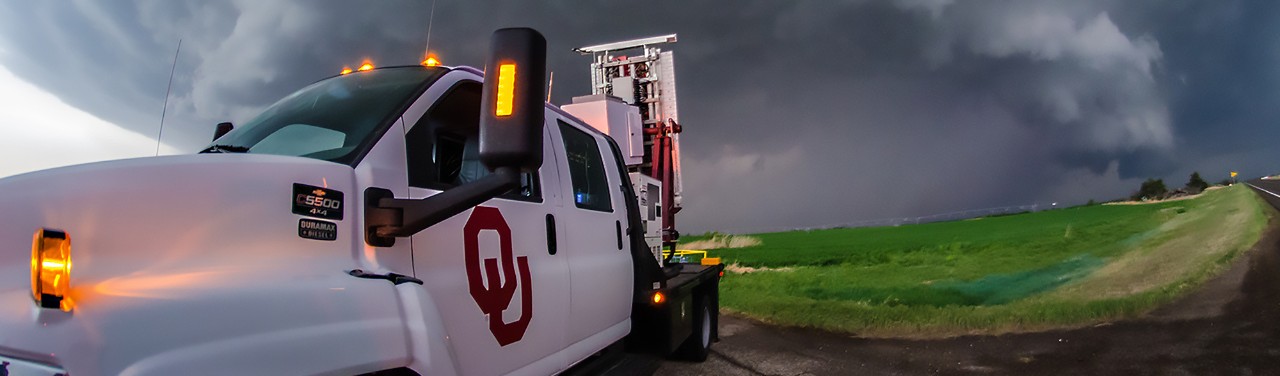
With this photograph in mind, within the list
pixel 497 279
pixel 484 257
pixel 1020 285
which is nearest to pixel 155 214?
pixel 484 257

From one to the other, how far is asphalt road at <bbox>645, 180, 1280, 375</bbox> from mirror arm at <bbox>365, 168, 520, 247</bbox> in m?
4.68

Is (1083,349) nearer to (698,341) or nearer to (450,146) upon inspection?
(698,341)

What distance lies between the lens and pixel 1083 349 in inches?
279

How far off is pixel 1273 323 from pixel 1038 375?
297cm

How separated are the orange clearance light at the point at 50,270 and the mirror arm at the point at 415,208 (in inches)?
30.6

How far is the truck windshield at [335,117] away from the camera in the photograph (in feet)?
7.91

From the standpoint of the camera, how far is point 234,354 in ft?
5.36

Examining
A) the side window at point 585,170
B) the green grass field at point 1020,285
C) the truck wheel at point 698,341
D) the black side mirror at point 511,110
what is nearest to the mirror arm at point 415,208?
the black side mirror at point 511,110

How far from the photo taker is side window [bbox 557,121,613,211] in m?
3.81

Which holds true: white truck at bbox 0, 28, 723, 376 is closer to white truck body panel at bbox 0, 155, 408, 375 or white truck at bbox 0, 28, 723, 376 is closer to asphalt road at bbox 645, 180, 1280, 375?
white truck body panel at bbox 0, 155, 408, 375

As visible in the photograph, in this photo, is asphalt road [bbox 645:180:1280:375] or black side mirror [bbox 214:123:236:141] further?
asphalt road [bbox 645:180:1280:375]

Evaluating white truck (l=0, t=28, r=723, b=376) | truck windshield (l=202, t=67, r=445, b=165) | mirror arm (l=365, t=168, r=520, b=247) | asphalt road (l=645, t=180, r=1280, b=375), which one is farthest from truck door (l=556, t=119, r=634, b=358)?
asphalt road (l=645, t=180, r=1280, b=375)

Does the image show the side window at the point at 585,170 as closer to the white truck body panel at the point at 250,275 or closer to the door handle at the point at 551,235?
the door handle at the point at 551,235

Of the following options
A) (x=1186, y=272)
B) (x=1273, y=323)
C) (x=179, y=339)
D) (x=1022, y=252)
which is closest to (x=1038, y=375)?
(x=1273, y=323)
